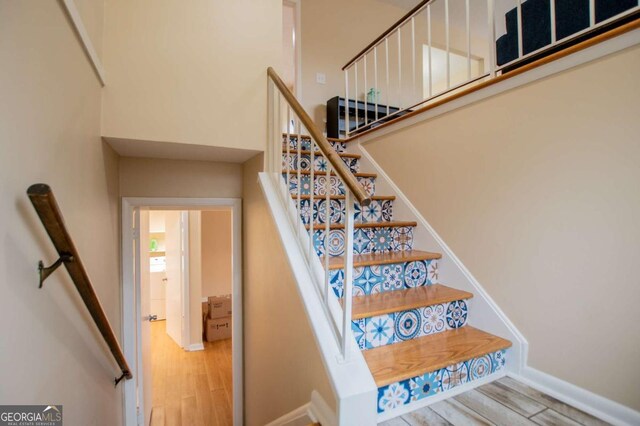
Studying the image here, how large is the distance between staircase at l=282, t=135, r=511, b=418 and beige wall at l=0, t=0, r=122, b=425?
3.03 ft

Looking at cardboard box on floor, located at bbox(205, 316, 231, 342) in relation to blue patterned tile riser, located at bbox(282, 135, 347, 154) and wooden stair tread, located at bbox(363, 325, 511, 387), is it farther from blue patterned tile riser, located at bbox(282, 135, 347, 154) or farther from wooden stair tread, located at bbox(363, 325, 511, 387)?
wooden stair tread, located at bbox(363, 325, 511, 387)

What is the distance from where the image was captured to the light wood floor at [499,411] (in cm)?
117

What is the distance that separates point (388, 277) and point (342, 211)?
1.91 ft

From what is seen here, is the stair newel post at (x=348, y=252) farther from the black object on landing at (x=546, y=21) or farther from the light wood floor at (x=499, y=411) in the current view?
the black object on landing at (x=546, y=21)

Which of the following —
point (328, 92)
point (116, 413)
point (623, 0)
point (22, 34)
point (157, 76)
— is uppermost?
point (328, 92)

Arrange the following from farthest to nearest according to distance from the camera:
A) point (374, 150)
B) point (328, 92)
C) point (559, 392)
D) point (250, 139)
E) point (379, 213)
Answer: point (328, 92)
point (374, 150)
point (379, 213)
point (250, 139)
point (559, 392)

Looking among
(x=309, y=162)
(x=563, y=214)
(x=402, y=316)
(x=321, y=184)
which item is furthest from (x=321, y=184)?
(x=563, y=214)

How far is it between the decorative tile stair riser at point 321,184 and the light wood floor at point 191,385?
2804mm

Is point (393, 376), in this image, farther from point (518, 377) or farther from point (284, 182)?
point (284, 182)

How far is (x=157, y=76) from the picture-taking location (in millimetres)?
1720

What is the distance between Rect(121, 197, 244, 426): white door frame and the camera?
2260 mm

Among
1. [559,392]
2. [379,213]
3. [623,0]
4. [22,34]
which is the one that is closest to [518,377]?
[559,392]

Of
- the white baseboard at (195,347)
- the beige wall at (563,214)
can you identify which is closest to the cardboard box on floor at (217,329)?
the white baseboard at (195,347)

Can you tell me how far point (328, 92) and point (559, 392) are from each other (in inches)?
151
